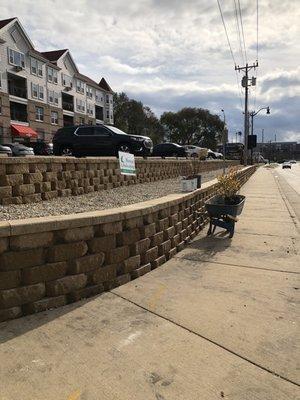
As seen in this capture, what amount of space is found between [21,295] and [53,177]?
4266 millimetres

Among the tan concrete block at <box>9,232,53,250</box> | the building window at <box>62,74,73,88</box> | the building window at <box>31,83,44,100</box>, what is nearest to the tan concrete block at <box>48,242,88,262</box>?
the tan concrete block at <box>9,232,53,250</box>

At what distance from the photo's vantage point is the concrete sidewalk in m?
2.97

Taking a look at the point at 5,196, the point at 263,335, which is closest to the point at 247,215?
the point at 5,196

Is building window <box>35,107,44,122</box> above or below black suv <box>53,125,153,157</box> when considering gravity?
above

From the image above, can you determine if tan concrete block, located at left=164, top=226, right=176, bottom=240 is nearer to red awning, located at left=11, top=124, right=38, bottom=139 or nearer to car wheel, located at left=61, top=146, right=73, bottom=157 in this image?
car wheel, located at left=61, top=146, right=73, bottom=157

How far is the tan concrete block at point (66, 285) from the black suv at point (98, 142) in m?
11.1

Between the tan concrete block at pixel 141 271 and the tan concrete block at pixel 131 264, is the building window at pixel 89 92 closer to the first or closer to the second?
the tan concrete block at pixel 141 271

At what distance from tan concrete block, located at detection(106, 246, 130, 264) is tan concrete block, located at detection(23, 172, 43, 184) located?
286cm

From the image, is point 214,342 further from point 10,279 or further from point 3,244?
point 3,244

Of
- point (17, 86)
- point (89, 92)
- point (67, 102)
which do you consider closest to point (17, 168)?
point (17, 86)

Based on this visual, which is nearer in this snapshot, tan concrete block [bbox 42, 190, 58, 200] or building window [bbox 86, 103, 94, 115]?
tan concrete block [bbox 42, 190, 58, 200]

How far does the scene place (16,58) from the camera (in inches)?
1870

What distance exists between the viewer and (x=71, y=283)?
4.47 meters

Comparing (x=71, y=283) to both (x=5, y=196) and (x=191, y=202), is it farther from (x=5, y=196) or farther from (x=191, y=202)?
(x=191, y=202)
